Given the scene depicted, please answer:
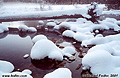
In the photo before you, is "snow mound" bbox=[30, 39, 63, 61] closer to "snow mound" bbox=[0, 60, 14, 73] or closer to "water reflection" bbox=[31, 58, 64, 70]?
"water reflection" bbox=[31, 58, 64, 70]

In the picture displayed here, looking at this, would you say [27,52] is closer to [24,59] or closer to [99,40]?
[24,59]

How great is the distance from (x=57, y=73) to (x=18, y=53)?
3977mm

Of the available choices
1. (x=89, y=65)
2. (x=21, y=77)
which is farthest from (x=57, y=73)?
(x=89, y=65)

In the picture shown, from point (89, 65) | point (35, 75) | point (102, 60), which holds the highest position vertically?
point (102, 60)

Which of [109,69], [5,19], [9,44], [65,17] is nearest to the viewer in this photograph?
[109,69]

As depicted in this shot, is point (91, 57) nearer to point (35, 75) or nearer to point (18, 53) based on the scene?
point (35, 75)

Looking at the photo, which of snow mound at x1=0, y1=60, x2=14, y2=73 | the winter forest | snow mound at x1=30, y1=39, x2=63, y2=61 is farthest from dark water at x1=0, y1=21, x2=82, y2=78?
snow mound at x1=0, y1=60, x2=14, y2=73

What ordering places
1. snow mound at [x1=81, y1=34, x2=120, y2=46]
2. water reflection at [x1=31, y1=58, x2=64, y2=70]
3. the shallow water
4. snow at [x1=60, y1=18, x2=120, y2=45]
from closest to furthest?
1. the shallow water
2. water reflection at [x1=31, y1=58, x2=64, y2=70]
3. snow mound at [x1=81, y1=34, x2=120, y2=46]
4. snow at [x1=60, y1=18, x2=120, y2=45]

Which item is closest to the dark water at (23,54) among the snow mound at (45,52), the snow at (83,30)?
the snow mound at (45,52)

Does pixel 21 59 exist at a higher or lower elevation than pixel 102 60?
lower

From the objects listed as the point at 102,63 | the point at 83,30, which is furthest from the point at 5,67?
the point at 83,30

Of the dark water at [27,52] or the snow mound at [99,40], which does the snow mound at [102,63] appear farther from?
the snow mound at [99,40]

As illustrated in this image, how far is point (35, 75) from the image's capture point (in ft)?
17.6

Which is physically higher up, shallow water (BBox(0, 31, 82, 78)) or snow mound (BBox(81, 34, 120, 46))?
snow mound (BBox(81, 34, 120, 46))
